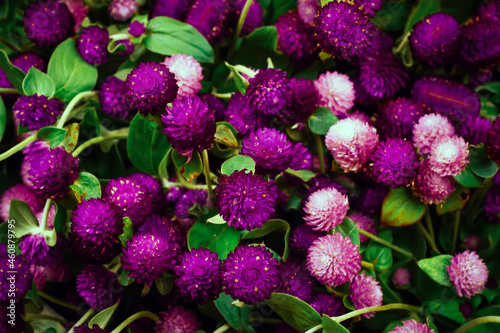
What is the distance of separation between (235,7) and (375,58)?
259 mm

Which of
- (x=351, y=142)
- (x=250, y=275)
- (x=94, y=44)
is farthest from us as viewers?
(x=94, y=44)

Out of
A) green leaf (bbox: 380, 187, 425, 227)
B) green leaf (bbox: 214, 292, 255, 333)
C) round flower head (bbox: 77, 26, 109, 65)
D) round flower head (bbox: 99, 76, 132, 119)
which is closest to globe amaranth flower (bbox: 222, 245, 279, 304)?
green leaf (bbox: 214, 292, 255, 333)

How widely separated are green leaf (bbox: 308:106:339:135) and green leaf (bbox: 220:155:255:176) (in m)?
0.17

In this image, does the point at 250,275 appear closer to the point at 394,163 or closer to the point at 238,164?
the point at 238,164

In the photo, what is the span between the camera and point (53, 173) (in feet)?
2.19

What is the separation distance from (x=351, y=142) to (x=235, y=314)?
298 mm

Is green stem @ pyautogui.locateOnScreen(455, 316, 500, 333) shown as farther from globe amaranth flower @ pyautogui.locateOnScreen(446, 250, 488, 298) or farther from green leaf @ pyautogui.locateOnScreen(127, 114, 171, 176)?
green leaf @ pyautogui.locateOnScreen(127, 114, 171, 176)

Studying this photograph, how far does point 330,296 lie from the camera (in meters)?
0.71

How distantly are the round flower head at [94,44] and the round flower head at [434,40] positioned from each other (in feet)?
1.68

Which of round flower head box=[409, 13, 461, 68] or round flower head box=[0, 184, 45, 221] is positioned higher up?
round flower head box=[409, 13, 461, 68]

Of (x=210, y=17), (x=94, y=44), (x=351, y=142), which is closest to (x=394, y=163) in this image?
(x=351, y=142)

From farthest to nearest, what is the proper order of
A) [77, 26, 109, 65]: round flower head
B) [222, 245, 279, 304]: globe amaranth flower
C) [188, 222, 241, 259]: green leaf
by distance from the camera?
1. [77, 26, 109, 65]: round flower head
2. [188, 222, 241, 259]: green leaf
3. [222, 245, 279, 304]: globe amaranth flower

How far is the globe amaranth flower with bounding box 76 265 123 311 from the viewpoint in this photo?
0.71 meters

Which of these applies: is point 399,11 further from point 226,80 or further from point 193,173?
point 193,173
